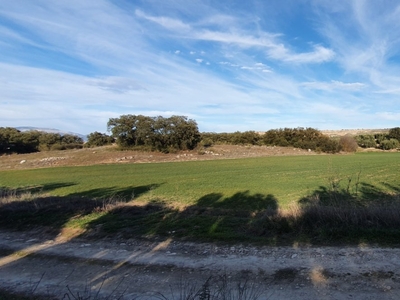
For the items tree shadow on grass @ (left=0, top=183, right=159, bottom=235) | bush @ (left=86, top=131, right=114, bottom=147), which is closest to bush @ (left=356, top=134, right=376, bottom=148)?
bush @ (left=86, top=131, right=114, bottom=147)

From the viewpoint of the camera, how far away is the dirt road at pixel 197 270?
502 centimetres

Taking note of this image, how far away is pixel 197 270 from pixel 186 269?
22 cm

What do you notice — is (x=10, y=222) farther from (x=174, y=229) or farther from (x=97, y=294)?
(x=97, y=294)

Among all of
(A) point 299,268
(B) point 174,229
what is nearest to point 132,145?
(B) point 174,229

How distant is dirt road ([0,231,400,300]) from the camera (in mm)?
5023

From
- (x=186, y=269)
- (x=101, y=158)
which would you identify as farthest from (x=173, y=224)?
(x=101, y=158)

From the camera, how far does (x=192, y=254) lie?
688 cm

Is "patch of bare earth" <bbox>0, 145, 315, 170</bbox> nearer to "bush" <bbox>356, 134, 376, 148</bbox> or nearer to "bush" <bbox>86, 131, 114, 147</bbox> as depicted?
"bush" <bbox>86, 131, 114, 147</bbox>

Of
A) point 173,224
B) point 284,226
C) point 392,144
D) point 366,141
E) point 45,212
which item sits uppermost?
point 366,141

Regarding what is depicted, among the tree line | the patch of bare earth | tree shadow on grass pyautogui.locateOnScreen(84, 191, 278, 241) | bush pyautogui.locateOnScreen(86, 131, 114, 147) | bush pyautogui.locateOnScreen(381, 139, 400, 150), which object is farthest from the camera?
bush pyautogui.locateOnScreen(381, 139, 400, 150)

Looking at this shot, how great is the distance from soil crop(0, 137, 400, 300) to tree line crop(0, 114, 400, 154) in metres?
51.5

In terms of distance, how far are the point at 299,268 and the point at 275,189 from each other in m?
14.8

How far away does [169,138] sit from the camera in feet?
197

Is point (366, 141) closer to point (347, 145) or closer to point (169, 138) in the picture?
point (347, 145)
